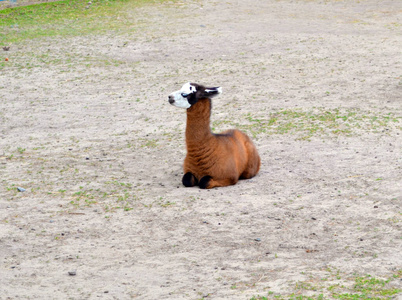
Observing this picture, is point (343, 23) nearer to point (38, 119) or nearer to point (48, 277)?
point (38, 119)

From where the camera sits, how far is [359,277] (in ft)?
14.8

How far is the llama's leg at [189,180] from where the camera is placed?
21.9 ft

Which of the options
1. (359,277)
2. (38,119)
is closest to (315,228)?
(359,277)

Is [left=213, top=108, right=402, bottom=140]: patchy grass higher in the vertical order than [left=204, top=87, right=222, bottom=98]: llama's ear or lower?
lower

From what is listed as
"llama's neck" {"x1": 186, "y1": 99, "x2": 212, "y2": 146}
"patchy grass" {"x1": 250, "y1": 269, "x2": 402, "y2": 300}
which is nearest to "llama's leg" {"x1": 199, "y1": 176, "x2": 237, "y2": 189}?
"llama's neck" {"x1": 186, "y1": 99, "x2": 212, "y2": 146}

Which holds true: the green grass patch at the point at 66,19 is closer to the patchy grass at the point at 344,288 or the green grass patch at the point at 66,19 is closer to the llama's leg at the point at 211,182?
the llama's leg at the point at 211,182

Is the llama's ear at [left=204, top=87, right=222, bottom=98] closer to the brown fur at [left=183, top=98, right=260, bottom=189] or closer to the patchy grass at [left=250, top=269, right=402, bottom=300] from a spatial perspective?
the brown fur at [left=183, top=98, right=260, bottom=189]

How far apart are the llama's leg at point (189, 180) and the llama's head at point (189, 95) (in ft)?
2.44

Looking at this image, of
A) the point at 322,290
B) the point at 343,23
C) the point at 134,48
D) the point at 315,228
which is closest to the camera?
the point at 322,290

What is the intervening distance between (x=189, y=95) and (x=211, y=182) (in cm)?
94

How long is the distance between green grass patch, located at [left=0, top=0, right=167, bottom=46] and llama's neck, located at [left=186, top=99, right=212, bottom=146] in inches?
359

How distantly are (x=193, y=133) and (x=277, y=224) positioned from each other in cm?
156

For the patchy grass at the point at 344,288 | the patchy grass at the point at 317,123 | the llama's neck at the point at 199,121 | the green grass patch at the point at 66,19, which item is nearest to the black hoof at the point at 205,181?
the llama's neck at the point at 199,121

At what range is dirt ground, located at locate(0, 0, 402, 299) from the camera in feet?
15.7
